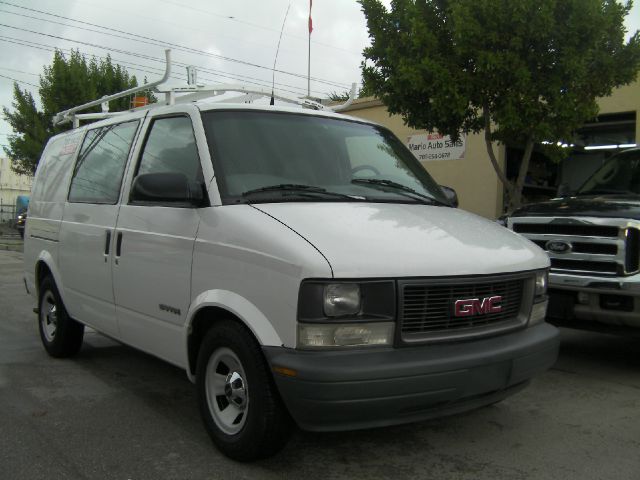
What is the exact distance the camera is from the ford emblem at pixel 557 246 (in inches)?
208

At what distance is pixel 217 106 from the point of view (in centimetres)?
386

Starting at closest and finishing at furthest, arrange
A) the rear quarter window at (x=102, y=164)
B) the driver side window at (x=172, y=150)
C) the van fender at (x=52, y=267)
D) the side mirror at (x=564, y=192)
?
the driver side window at (x=172, y=150)
the rear quarter window at (x=102, y=164)
the van fender at (x=52, y=267)
the side mirror at (x=564, y=192)

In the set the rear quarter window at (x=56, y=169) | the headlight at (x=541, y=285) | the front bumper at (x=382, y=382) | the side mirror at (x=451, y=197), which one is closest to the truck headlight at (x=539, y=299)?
the headlight at (x=541, y=285)

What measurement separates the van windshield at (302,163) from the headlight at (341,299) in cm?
82

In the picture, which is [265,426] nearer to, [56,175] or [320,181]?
[320,181]

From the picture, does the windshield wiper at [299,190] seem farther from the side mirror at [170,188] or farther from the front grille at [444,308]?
the front grille at [444,308]

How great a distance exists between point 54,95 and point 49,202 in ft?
79.9

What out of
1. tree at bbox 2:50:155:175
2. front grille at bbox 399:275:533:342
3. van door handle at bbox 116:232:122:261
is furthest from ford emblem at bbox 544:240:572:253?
tree at bbox 2:50:155:175

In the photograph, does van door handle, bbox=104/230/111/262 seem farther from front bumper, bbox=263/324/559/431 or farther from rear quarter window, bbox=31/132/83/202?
front bumper, bbox=263/324/559/431

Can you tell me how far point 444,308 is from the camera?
3.04 m

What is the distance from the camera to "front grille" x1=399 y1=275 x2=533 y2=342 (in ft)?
9.60

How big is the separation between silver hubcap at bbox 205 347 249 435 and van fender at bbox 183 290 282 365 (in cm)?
25

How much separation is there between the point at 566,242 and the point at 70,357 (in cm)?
463

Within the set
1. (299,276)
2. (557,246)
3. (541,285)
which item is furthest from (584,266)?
(299,276)
